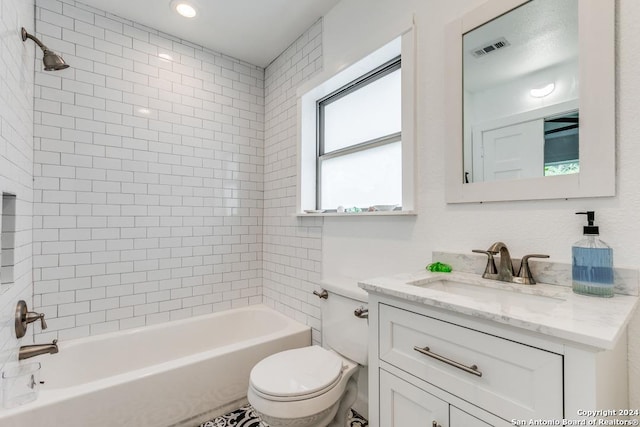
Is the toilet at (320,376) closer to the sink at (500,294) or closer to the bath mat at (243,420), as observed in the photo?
the bath mat at (243,420)

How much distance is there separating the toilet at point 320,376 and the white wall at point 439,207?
1.01 ft

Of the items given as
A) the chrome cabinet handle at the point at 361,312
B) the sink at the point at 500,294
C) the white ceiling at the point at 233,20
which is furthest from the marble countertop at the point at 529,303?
the white ceiling at the point at 233,20

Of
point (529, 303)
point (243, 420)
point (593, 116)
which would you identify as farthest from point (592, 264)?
point (243, 420)

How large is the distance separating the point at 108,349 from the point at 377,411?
1911 mm

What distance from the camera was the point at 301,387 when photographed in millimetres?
1372

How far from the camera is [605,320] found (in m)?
0.69

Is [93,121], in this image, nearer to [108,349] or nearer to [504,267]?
[108,349]

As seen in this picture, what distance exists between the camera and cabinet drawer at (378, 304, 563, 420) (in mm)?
681

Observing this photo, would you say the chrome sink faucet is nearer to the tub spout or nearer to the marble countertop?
the marble countertop

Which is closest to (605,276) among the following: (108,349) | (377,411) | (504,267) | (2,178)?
(504,267)

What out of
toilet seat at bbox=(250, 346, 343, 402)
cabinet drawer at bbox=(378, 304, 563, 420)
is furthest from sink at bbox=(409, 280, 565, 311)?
toilet seat at bbox=(250, 346, 343, 402)

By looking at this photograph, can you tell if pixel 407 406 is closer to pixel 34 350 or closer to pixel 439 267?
pixel 439 267

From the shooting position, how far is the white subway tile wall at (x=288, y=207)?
7.42 ft

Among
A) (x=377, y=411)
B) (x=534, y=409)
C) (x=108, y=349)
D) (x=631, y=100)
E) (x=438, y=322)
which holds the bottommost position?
(x=108, y=349)
